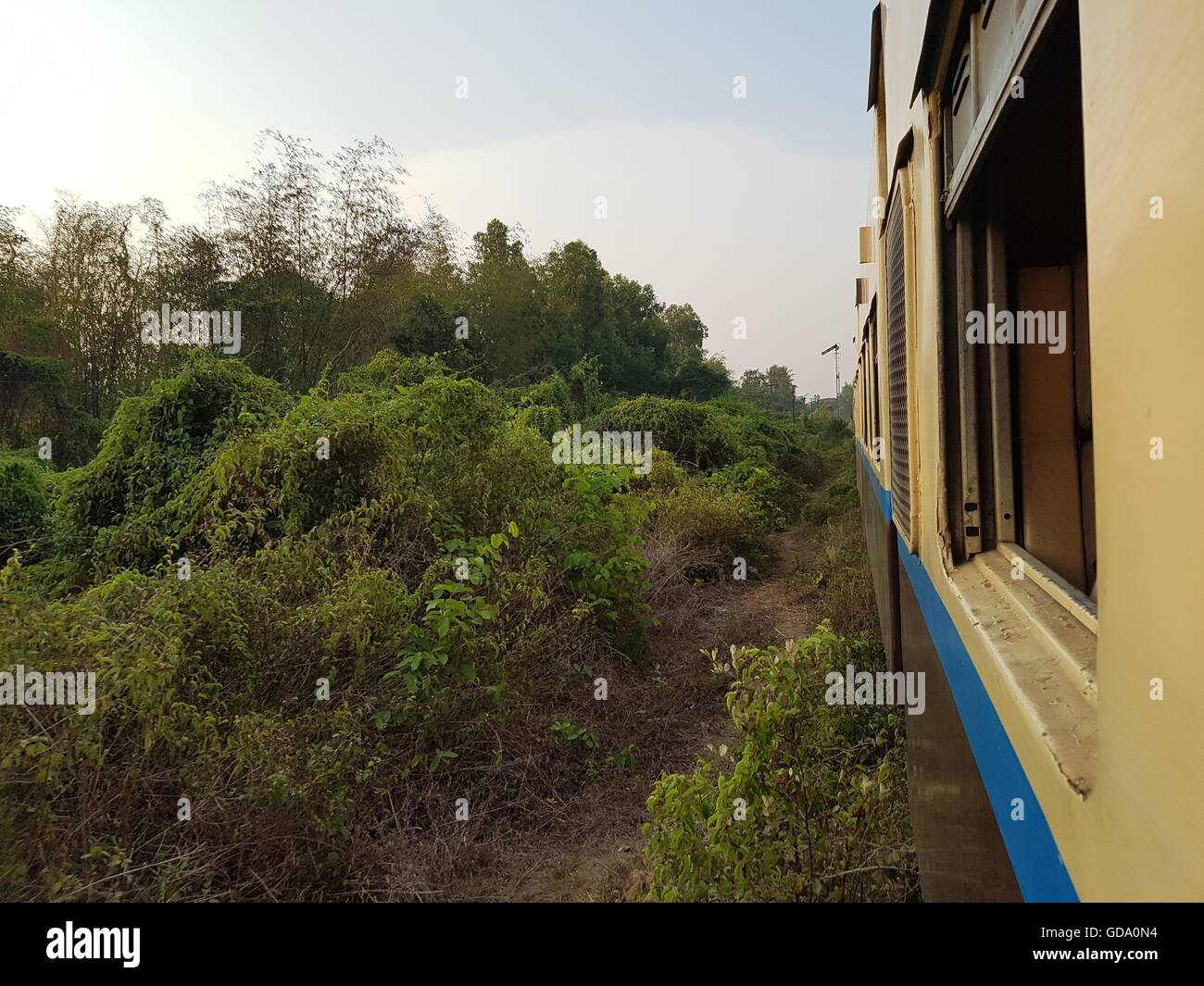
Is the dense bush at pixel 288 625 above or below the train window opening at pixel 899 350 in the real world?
below

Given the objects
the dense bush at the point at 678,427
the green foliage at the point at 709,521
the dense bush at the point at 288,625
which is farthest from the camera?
the dense bush at the point at 678,427

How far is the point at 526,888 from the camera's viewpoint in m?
3.79

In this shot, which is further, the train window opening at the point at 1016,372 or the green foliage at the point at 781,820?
the green foliage at the point at 781,820

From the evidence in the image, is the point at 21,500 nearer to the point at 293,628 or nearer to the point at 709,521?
the point at 293,628

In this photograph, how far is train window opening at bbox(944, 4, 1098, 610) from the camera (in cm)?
175

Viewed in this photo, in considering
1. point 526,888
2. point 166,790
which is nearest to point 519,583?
point 526,888

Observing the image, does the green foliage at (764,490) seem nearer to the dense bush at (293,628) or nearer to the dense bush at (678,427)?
the dense bush at (678,427)

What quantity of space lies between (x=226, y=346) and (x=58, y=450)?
2874 millimetres

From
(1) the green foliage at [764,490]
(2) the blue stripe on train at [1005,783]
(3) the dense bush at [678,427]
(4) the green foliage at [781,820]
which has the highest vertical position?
(3) the dense bush at [678,427]

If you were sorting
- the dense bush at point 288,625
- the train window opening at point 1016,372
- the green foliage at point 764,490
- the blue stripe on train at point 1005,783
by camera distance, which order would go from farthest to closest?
the green foliage at point 764,490
the dense bush at point 288,625
the train window opening at point 1016,372
the blue stripe on train at point 1005,783

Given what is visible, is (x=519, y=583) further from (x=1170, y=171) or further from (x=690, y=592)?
(x=1170, y=171)

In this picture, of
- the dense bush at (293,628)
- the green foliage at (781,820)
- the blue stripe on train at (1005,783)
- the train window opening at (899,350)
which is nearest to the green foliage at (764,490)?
Answer: the dense bush at (293,628)

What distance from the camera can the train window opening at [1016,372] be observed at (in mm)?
Answer: 1750

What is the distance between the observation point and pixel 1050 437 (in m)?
2.10
